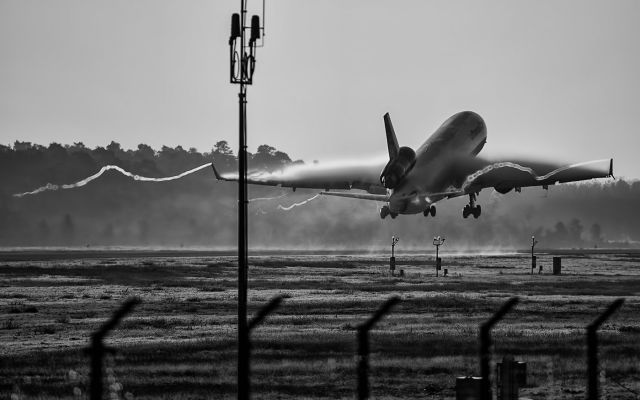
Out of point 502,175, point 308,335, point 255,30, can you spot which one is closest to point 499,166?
point 502,175

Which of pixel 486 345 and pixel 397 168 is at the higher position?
pixel 397 168

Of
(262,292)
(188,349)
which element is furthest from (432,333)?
(262,292)

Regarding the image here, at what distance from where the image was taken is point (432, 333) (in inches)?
2015

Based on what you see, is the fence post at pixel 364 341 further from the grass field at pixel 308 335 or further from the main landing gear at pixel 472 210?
the main landing gear at pixel 472 210

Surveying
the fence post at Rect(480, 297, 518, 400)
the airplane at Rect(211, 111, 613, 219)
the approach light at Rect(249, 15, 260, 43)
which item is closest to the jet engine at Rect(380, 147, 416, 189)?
the airplane at Rect(211, 111, 613, 219)

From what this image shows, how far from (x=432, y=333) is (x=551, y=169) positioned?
71877mm

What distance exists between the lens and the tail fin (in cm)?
10988

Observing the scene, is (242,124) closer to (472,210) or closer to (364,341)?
(364,341)

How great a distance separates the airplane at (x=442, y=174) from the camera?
349 ft

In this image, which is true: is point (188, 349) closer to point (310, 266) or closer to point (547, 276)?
point (547, 276)

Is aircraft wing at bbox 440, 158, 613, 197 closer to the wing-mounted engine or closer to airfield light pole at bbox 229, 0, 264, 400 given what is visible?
the wing-mounted engine

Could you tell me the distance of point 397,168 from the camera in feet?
346

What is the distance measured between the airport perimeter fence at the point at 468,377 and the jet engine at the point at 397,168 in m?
68.8

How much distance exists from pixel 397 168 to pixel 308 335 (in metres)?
56.5
